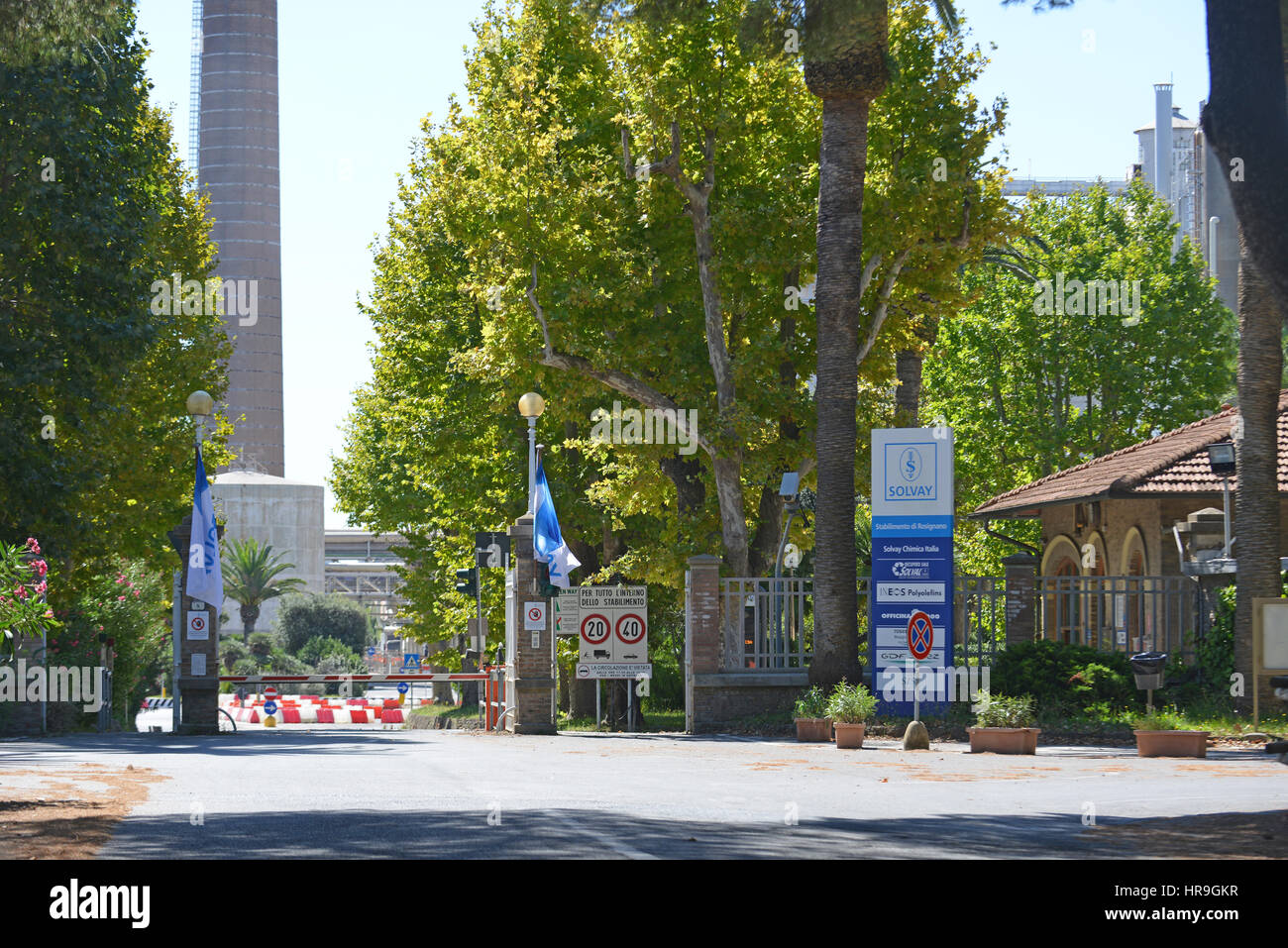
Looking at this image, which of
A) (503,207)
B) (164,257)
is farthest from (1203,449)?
(164,257)

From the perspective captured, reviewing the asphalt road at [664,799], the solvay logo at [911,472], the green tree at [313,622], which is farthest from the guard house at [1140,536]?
the green tree at [313,622]

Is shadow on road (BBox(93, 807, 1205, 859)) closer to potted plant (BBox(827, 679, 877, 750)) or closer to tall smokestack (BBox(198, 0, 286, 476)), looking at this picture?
potted plant (BBox(827, 679, 877, 750))

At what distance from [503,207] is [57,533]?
388 inches

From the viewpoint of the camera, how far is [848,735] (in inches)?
814

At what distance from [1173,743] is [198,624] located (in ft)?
59.7

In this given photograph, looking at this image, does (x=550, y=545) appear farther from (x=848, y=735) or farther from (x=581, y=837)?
(x=581, y=837)

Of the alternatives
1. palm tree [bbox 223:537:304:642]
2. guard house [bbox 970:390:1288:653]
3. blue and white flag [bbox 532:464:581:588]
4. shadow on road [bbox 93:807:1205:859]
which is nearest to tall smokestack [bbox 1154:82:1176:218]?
palm tree [bbox 223:537:304:642]

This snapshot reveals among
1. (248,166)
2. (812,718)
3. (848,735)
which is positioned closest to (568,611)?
(812,718)

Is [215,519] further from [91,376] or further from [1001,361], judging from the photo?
[1001,361]

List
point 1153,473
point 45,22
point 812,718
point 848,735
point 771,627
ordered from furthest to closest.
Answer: point 1153,473 < point 771,627 < point 812,718 < point 848,735 < point 45,22

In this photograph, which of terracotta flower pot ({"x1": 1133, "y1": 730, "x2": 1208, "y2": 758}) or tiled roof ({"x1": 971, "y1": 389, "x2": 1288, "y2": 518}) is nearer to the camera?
terracotta flower pot ({"x1": 1133, "y1": 730, "x2": 1208, "y2": 758})
